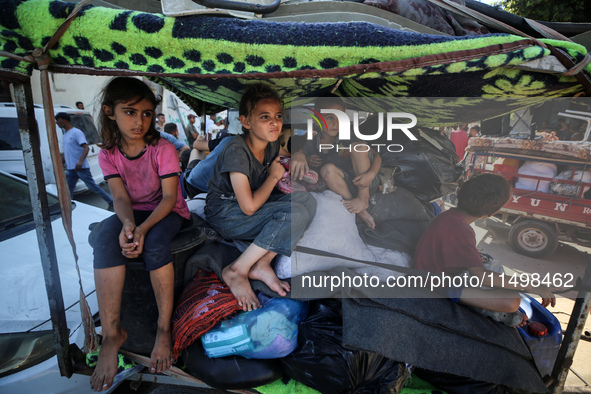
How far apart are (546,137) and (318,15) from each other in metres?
1.78

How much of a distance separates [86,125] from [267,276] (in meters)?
7.32

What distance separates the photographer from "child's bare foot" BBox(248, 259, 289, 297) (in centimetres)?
183

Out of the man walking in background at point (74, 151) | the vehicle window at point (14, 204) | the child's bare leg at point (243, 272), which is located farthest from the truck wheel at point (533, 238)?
the man walking in background at point (74, 151)

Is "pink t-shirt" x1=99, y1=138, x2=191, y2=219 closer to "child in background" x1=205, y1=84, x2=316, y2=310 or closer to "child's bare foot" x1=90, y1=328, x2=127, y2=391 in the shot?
"child in background" x1=205, y1=84, x2=316, y2=310

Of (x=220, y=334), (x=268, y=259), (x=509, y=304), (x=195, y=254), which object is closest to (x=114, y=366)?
(x=220, y=334)

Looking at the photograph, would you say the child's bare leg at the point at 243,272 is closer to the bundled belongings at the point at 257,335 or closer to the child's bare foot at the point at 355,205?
the bundled belongings at the point at 257,335

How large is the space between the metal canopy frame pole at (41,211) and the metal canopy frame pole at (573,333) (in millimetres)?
2666

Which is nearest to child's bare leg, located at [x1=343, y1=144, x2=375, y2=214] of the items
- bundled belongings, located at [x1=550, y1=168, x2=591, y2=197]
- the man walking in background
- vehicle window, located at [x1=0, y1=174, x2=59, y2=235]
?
bundled belongings, located at [x1=550, y1=168, x2=591, y2=197]

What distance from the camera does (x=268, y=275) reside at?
1.87m

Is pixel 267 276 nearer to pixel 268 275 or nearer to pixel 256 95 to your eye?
pixel 268 275

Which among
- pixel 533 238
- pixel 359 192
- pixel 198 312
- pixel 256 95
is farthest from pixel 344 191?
pixel 533 238

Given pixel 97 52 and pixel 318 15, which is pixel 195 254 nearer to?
pixel 97 52

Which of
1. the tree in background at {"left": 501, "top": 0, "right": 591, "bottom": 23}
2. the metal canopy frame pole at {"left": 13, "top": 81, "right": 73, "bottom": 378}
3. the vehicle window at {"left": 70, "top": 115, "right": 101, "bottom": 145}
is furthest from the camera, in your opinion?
the tree in background at {"left": 501, "top": 0, "right": 591, "bottom": 23}

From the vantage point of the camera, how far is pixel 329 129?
1958mm
